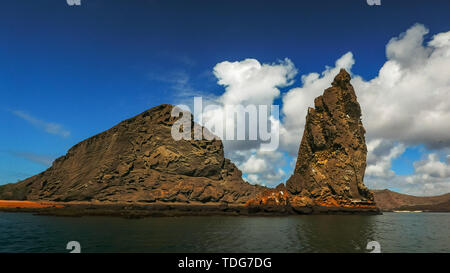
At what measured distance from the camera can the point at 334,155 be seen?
102438 mm

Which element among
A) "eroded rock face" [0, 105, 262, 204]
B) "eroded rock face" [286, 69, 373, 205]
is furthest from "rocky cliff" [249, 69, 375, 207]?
"eroded rock face" [0, 105, 262, 204]

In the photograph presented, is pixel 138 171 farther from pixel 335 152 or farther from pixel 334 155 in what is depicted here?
pixel 335 152

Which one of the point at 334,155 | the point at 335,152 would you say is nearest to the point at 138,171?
the point at 334,155

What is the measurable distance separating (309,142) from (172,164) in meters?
60.4

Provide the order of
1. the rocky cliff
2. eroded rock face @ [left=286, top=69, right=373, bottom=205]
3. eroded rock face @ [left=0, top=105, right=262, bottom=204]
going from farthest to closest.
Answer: eroded rock face @ [left=0, top=105, right=262, bottom=204] → eroded rock face @ [left=286, top=69, right=373, bottom=205] → the rocky cliff

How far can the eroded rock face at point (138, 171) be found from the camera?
106625mm

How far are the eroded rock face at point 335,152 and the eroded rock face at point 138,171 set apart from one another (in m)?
38.0

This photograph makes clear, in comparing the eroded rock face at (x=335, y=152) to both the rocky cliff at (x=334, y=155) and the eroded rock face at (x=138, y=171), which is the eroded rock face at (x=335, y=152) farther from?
the eroded rock face at (x=138, y=171)

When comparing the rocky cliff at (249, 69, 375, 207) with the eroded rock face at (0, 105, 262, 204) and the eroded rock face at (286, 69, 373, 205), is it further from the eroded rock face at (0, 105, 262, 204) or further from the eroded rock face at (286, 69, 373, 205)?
the eroded rock face at (0, 105, 262, 204)

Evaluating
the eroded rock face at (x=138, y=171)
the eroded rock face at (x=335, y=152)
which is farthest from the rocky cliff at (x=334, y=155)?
the eroded rock face at (x=138, y=171)

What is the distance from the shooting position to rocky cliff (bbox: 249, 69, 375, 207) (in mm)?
96713

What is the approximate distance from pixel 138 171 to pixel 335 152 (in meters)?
80.2
